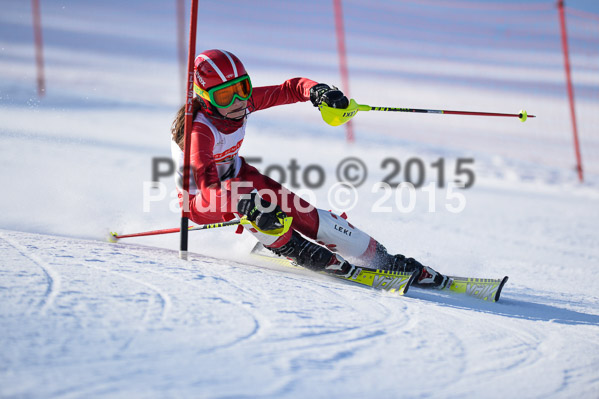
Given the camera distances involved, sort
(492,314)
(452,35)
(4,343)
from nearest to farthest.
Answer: (4,343)
(492,314)
(452,35)

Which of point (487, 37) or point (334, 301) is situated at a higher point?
point (487, 37)

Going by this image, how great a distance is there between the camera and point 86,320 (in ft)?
6.66

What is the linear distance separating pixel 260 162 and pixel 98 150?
221cm

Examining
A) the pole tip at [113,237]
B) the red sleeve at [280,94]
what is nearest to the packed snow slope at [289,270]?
the pole tip at [113,237]

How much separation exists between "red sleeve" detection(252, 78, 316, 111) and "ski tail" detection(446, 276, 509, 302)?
4.77ft

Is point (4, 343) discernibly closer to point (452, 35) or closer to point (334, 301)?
point (334, 301)

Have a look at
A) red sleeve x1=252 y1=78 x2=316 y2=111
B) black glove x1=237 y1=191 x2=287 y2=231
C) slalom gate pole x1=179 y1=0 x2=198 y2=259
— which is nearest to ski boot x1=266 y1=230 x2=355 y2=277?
black glove x1=237 y1=191 x2=287 y2=231

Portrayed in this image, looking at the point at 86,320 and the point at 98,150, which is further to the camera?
the point at 98,150

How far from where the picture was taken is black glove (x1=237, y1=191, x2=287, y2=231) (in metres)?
2.89

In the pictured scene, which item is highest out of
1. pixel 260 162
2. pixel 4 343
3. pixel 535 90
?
pixel 535 90

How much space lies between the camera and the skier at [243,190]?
2.99m

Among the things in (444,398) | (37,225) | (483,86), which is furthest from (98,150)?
(483,86)

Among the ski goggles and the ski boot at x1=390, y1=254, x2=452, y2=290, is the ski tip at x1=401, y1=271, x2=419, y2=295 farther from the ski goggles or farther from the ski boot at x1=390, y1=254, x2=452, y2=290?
the ski goggles

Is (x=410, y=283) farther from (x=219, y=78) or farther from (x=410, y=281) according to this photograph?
(x=219, y=78)
